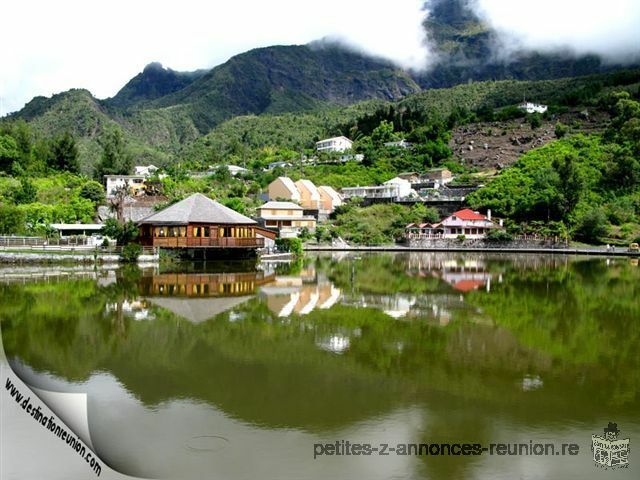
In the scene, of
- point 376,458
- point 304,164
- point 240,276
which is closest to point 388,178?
point 304,164

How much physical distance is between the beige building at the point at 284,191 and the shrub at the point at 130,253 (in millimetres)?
28502

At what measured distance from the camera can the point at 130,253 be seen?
3120cm

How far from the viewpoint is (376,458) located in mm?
7051

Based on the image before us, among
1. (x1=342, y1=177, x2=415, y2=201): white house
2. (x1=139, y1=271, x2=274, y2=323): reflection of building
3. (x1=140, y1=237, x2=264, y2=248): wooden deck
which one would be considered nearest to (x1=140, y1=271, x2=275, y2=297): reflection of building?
(x1=139, y1=271, x2=274, y2=323): reflection of building

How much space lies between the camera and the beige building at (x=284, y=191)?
59625mm

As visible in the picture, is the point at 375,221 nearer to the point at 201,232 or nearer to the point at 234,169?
the point at 234,169

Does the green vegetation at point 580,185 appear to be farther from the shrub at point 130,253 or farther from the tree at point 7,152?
the tree at point 7,152

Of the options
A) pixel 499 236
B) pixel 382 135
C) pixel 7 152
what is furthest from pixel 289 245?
pixel 382 135

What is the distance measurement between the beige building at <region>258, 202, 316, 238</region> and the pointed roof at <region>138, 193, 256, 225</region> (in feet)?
52.6

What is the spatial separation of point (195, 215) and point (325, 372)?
24.5 m

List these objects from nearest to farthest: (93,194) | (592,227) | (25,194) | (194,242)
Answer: (194,242)
(25,194)
(93,194)
(592,227)

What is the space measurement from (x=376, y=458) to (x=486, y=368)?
4541 mm

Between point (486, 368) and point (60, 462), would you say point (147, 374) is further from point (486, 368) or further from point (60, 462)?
point (486, 368)

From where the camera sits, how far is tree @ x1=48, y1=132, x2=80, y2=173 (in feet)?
196
